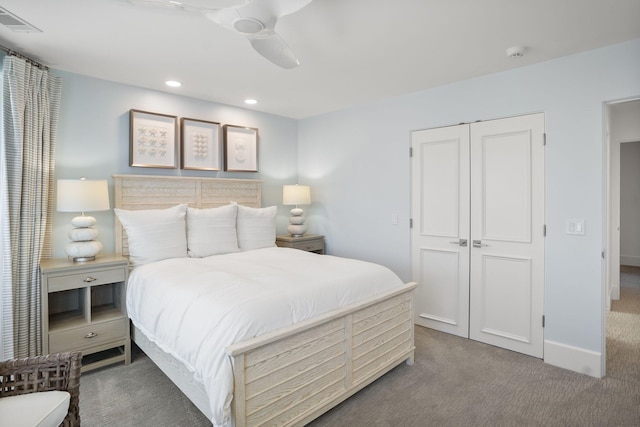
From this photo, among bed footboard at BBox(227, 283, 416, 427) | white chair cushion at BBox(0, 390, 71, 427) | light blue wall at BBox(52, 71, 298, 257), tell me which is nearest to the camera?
white chair cushion at BBox(0, 390, 71, 427)

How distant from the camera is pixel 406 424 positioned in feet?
6.80

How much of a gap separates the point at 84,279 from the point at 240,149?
88.2 inches

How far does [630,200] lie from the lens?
6379mm

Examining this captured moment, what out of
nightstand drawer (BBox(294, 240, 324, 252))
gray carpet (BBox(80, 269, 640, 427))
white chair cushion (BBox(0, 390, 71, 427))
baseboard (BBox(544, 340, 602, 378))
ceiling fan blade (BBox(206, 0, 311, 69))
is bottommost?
gray carpet (BBox(80, 269, 640, 427))

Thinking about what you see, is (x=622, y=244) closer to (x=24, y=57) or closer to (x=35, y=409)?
(x=35, y=409)

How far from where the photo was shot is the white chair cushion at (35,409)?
1328 millimetres

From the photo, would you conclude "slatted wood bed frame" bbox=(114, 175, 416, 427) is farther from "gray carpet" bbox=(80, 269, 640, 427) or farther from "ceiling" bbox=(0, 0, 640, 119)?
"ceiling" bbox=(0, 0, 640, 119)

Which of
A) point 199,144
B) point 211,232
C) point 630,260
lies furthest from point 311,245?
point 630,260

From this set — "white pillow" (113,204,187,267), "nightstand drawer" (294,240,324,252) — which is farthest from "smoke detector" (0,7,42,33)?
"nightstand drawer" (294,240,324,252)

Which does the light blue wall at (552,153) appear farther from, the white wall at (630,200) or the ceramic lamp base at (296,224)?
the white wall at (630,200)

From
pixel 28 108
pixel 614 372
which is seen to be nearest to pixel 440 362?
pixel 614 372

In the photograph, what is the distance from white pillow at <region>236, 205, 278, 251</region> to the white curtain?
66.8 inches

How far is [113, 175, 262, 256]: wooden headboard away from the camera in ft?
10.9

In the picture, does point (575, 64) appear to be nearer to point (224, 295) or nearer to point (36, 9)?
point (224, 295)
